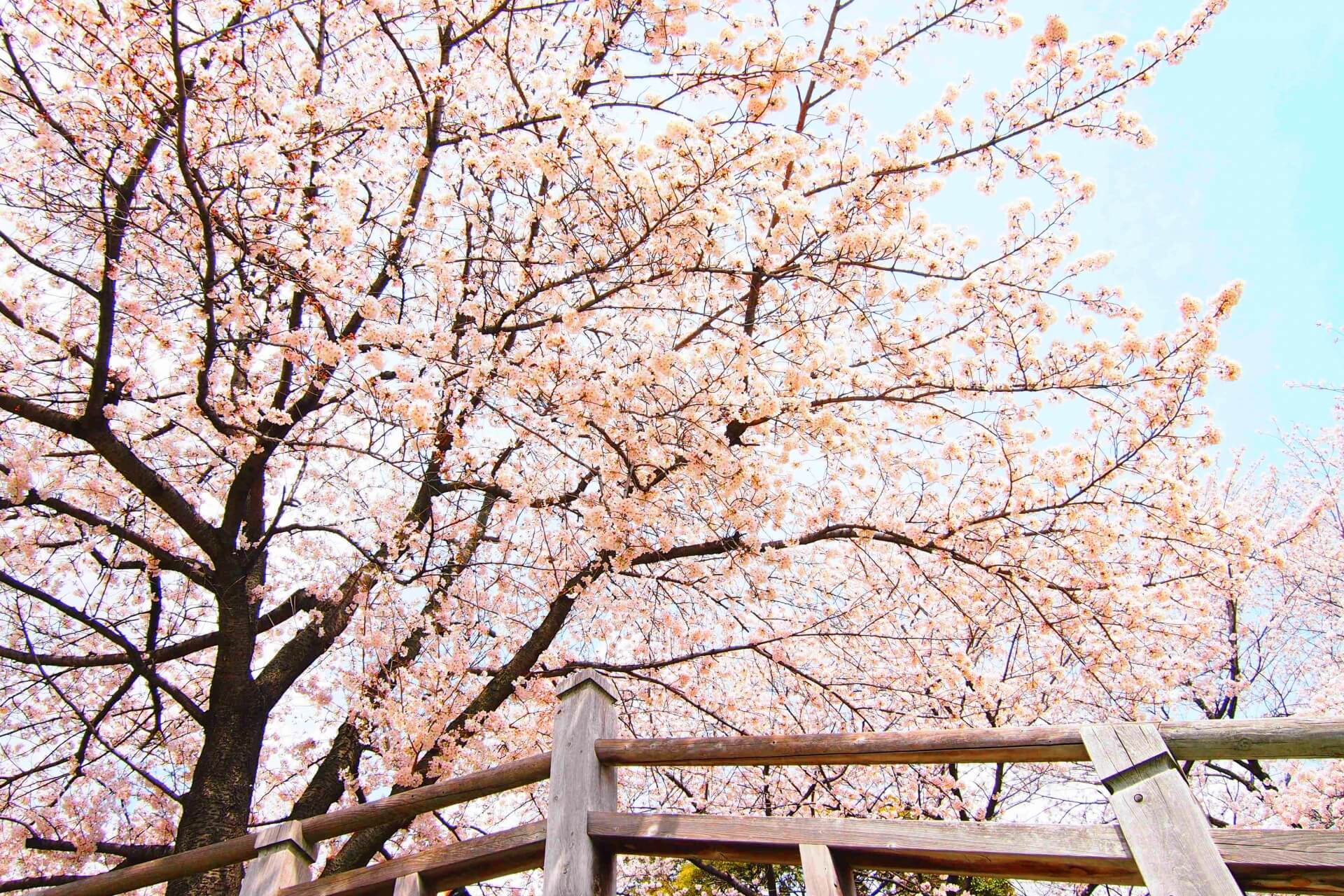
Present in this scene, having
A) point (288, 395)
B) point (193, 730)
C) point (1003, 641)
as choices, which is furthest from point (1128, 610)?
point (193, 730)

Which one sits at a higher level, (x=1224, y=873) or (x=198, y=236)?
(x=198, y=236)

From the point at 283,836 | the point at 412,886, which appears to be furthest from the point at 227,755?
the point at 412,886

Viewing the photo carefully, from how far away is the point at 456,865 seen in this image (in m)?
2.27

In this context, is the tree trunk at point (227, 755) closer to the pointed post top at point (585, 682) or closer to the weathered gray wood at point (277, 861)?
the weathered gray wood at point (277, 861)

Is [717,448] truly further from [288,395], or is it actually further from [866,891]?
[866,891]

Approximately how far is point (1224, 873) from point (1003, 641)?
→ 638cm

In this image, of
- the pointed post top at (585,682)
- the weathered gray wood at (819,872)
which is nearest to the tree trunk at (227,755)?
the pointed post top at (585,682)

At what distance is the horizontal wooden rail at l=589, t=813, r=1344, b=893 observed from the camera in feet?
5.06

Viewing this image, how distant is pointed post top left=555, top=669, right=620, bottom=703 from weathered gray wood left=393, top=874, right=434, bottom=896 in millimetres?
613

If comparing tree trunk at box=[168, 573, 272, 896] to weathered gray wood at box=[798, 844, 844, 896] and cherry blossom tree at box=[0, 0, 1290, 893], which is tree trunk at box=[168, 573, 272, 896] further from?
weathered gray wood at box=[798, 844, 844, 896]

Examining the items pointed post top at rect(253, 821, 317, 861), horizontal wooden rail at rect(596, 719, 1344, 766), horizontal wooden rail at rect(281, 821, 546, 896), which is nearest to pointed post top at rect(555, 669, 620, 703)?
horizontal wooden rail at rect(596, 719, 1344, 766)

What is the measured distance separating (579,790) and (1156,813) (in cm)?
134

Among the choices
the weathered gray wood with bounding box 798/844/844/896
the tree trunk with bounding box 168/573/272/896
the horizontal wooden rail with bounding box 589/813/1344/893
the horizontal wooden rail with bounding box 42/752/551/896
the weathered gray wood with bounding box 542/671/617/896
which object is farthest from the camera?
the tree trunk with bounding box 168/573/272/896

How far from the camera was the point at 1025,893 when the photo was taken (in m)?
7.54
